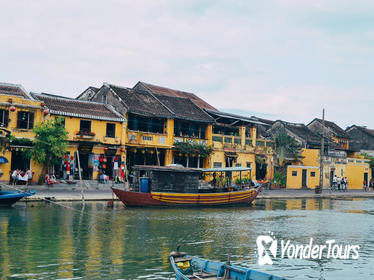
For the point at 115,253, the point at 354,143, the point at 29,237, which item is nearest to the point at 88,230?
the point at 29,237

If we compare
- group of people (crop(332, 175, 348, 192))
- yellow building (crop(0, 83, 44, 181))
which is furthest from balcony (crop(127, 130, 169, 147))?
group of people (crop(332, 175, 348, 192))

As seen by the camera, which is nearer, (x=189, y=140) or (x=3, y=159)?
(x=3, y=159)

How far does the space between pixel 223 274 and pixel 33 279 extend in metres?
4.93

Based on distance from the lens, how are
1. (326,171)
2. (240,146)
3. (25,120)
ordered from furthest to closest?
1. (326,171)
2. (240,146)
3. (25,120)

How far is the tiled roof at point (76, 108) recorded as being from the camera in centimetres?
3453

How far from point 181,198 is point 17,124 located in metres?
13.1

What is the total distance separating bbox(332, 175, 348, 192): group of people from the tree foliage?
5.09m

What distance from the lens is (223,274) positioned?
1063 cm

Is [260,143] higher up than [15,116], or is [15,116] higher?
[15,116]

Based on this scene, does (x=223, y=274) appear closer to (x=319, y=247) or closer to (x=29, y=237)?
(x=319, y=247)

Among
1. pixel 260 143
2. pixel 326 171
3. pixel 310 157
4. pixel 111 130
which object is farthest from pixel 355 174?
pixel 111 130

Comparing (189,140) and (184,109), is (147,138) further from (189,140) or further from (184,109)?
(184,109)

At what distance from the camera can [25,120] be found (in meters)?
32.8

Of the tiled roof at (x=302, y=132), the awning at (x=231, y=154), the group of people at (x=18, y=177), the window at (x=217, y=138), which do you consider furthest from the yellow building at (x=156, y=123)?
the tiled roof at (x=302, y=132)
